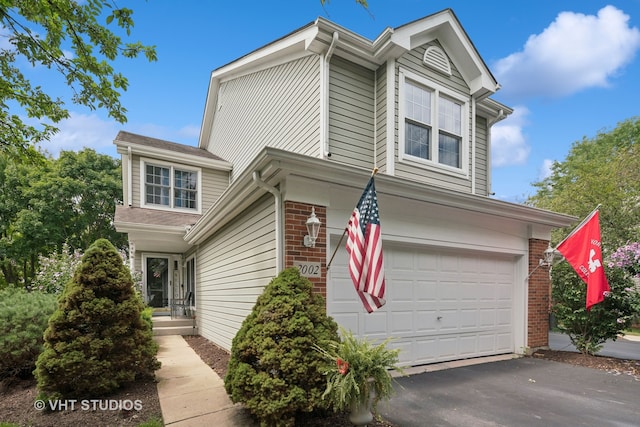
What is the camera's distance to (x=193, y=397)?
457 centimetres

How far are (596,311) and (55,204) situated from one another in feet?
71.5

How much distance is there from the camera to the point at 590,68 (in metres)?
17.2

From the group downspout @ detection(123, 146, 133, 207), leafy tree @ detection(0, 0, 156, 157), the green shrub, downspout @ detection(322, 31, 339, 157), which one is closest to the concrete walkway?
the green shrub

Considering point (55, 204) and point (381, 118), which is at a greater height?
point (381, 118)

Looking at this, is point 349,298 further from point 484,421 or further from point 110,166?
point 110,166

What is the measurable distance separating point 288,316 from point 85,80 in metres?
4.77

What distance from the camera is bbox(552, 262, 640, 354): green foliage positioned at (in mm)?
6918

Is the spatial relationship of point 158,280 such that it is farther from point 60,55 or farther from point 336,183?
point 336,183

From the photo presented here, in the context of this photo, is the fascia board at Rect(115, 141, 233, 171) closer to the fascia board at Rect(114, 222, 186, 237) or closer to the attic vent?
the fascia board at Rect(114, 222, 186, 237)

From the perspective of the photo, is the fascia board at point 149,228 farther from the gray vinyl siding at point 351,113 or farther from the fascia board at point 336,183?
the gray vinyl siding at point 351,113

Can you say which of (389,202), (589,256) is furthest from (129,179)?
(589,256)

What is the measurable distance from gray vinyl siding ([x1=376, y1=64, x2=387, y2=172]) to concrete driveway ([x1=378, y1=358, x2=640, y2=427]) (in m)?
4.07

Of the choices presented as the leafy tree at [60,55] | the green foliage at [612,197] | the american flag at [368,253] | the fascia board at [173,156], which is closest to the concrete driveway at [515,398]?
the american flag at [368,253]

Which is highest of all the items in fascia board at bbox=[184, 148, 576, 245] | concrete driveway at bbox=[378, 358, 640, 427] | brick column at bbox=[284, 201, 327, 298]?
fascia board at bbox=[184, 148, 576, 245]
